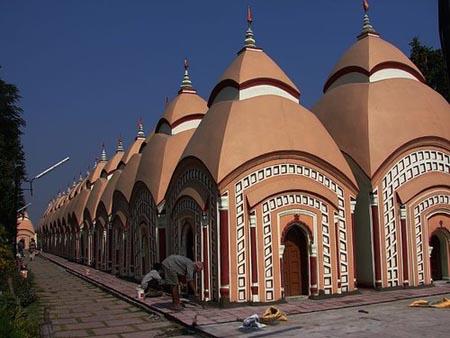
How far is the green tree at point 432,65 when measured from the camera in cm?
2959

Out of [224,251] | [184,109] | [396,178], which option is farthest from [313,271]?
[184,109]

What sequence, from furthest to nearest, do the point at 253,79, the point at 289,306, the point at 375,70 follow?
the point at 375,70, the point at 253,79, the point at 289,306

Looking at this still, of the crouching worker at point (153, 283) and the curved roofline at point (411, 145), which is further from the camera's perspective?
the curved roofline at point (411, 145)

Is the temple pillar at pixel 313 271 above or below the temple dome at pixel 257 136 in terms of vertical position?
below

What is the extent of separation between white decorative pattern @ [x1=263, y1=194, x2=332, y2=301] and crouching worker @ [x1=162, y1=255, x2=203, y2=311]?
5.51 feet

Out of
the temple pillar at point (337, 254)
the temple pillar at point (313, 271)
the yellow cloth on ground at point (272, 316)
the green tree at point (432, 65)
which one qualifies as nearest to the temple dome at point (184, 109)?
the temple pillar at point (337, 254)

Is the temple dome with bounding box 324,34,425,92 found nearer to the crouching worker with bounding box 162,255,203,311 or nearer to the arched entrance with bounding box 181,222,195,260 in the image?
the arched entrance with bounding box 181,222,195,260

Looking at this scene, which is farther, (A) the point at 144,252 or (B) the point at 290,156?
(A) the point at 144,252

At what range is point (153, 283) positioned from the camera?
13969 mm

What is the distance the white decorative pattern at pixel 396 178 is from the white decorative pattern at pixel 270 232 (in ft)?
7.83

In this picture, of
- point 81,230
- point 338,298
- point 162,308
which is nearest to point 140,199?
point 162,308

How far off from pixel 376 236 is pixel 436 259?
99.9 inches

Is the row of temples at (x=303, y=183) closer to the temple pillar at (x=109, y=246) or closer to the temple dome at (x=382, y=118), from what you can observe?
the temple dome at (x=382, y=118)

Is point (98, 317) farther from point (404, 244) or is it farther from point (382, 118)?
point (382, 118)
